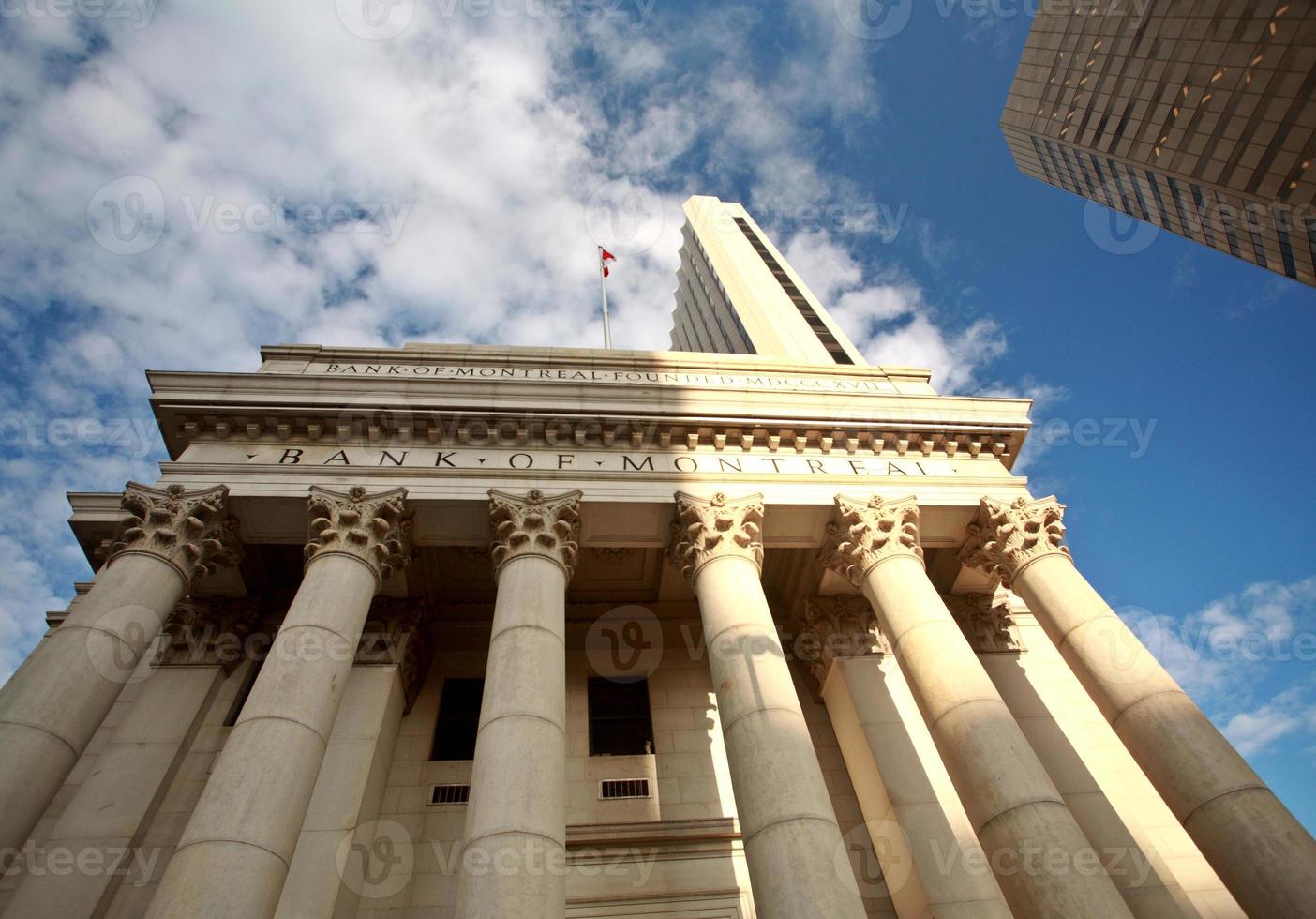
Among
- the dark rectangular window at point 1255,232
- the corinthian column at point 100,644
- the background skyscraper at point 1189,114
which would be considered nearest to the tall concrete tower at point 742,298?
the corinthian column at point 100,644

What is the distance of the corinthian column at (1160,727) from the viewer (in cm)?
1204

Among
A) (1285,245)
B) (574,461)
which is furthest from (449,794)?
(1285,245)

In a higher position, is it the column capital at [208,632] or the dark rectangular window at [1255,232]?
the dark rectangular window at [1255,232]

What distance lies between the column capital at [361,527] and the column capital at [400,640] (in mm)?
2481

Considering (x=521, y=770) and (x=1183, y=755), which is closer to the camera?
(x=521, y=770)

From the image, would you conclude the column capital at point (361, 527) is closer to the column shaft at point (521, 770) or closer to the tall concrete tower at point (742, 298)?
the column shaft at point (521, 770)

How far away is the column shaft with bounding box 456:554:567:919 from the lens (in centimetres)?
1096

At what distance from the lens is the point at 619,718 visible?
1962cm

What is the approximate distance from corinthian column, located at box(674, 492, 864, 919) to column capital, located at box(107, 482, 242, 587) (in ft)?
34.2

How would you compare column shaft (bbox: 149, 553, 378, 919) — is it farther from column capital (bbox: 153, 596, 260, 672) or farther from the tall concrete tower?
the tall concrete tower

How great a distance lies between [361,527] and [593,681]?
7.67m

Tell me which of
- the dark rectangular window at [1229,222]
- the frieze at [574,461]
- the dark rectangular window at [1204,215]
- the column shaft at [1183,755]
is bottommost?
the column shaft at [1183,755]

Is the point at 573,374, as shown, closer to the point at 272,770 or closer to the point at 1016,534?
the point at 1016,534

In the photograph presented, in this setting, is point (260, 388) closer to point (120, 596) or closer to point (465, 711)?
point (120, 596)
